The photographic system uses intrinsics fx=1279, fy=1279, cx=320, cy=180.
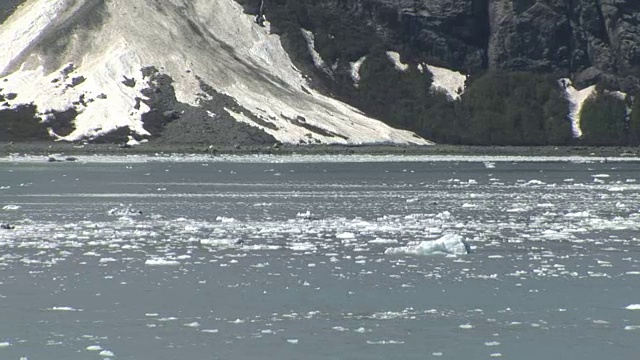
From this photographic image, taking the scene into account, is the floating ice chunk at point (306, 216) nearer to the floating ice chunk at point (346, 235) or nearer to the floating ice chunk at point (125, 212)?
the floating ice chunk at point (125, 212)

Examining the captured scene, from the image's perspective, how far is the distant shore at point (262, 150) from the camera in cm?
14155

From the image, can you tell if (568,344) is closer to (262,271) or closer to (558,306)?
(558,306)

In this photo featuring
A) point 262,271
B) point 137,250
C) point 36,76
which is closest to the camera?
point 262,271

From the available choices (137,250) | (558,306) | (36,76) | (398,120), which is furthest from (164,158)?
(558,306)

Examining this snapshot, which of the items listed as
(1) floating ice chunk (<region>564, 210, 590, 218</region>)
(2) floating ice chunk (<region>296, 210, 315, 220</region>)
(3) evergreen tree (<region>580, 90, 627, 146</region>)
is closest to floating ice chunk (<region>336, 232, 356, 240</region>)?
(2) floating ice chunk (<region>296, 210, 315, 220</region>)

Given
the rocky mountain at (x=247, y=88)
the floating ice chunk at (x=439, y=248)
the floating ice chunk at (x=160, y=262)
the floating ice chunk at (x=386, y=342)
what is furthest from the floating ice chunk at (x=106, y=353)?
the rocky mountain at (x=247, y=88)

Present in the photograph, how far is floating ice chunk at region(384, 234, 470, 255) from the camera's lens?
110ft

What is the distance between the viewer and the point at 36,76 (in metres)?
174

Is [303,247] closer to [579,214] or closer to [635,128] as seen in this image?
[579,214]

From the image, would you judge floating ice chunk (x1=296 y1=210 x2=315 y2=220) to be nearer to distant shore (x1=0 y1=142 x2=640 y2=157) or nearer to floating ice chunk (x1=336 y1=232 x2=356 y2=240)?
floating ice chunk (x1=336 y1=232 x2=356 y2=240)

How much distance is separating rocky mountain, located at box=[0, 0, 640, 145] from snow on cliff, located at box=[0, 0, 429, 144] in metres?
0.25

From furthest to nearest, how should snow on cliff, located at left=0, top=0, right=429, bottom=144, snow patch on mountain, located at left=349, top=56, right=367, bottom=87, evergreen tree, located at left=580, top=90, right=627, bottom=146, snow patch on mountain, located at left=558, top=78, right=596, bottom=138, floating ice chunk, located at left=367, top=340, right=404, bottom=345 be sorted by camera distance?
snow patch on mountain, located at left=349, top=56, right=367, bottom=87
snow patch on mountain, located at left=558, top=78, right=596, bottom=138
evergreen tree, located at left=580, top=90, right=627, bottom=146
snow on cliff, located at left=0, top=0, right=429, bottom=144
floating ice chunk, located at left=367, top=340, right=404, bottom=345

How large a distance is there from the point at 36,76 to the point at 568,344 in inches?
6273

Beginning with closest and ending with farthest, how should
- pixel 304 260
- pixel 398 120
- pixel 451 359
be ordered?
pixel 451 359, pixel 304 260, pixel 398 120
